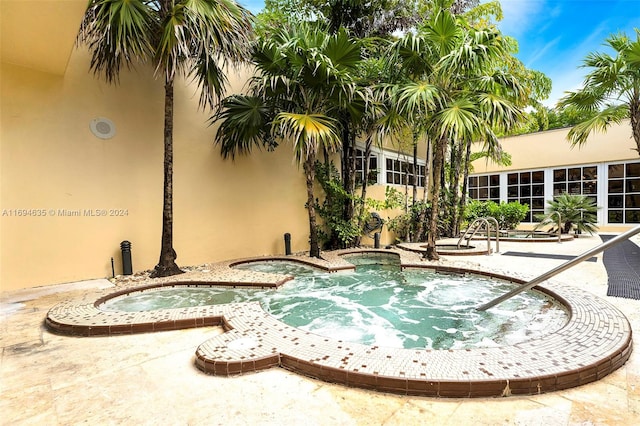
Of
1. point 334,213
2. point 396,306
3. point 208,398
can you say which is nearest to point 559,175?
point 334,213

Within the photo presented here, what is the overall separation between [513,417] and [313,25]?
935 cm

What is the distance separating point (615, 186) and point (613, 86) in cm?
672

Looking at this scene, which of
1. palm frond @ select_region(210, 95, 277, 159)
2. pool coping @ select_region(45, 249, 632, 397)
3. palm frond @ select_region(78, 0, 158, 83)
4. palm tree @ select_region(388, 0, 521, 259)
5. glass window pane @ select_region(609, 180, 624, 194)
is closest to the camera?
pool coping @ select_region(45, 249, 632, 397)

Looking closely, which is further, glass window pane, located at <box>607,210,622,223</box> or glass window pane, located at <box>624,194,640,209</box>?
glass window pane, located at <box>607,210,622,223</box>

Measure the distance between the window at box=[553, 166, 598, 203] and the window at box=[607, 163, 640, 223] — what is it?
0.43 metres

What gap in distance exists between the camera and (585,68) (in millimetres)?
7305

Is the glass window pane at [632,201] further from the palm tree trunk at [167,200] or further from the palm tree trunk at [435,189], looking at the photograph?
the palm tree trunk at [167,200]

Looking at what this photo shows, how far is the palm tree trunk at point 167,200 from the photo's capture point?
5.54 metres

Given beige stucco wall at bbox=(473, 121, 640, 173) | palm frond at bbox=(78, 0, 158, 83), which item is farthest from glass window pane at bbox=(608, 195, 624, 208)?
palm frond at bbox=(78, 0, 158, 83)

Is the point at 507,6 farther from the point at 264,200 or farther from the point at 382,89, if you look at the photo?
the point at 264,200

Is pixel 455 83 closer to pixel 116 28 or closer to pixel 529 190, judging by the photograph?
pixel 116 28

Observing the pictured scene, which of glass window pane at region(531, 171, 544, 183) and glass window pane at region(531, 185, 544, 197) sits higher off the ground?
glass window pane at region(531, 171, 544, 183)

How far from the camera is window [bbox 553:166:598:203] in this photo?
1205 cm

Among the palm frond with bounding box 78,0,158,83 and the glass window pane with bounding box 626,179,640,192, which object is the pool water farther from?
the glass window pane with bounding box 626,179,640,192
